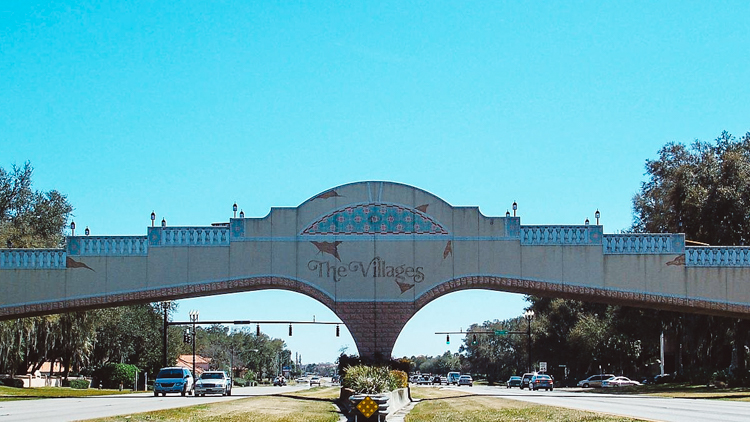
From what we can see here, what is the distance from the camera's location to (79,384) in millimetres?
71250

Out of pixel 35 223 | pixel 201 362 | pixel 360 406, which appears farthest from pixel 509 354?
pixel 360 406

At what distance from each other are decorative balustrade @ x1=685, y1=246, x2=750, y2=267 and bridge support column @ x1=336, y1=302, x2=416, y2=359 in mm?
13021

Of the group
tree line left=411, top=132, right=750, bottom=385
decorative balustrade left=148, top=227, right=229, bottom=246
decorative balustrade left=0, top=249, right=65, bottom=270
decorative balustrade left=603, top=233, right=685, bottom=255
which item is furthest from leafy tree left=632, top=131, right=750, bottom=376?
decorative balustrade left=0, top=249, right=65, bottom=270

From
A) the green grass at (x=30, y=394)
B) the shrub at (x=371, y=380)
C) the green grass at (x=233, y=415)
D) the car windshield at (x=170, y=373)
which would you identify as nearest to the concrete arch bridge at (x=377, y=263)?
the green grass at (x=30, y=394)

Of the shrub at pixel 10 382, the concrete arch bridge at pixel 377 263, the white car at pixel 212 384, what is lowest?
the shrub at pixel 10 382

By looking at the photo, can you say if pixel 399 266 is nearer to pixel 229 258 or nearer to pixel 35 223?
pixel 229 258

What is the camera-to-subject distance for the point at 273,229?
1718 inches

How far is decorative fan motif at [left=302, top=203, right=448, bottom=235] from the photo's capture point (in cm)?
4344

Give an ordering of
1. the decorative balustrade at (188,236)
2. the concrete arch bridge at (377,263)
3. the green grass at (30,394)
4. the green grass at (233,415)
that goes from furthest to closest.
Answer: the decorative balustrade at (188,236) → the concrete arch bridge at (377,263) → the green grass at (30,394) → the green grass at (233,415)

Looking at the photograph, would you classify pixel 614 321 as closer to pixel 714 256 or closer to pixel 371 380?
Result: pixel 714 256

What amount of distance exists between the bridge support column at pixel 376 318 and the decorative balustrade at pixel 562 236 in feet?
20.9

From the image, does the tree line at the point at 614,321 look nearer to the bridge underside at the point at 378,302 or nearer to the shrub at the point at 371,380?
the bridge underside at the point at 378,302

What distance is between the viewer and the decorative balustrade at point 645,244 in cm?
4294

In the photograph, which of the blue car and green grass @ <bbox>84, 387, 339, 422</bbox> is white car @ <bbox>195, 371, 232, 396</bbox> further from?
green grass @ <bbox>84, 387, 339, 422</bbox>
